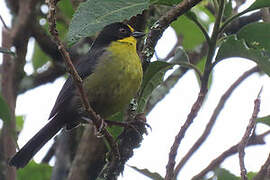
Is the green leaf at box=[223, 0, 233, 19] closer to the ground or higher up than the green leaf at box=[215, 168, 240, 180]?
higher up

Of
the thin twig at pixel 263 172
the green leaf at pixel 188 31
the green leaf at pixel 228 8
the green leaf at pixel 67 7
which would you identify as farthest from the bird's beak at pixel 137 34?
the thin twig at pixel 263 172

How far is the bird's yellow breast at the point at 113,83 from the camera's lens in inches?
151

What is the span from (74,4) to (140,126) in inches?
72.4

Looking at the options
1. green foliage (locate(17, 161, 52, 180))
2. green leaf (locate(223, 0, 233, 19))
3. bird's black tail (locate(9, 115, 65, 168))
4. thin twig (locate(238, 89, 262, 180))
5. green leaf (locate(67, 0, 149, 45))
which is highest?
green leaf (locate(67, 0, 149, 45))

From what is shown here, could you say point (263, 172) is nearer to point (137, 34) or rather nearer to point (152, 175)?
point (152, 175)

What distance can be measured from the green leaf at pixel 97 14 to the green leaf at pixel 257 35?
61 cm

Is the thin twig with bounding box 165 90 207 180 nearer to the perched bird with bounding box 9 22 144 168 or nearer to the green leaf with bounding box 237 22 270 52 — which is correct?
Answer: the green leaf with bounding box 237 22 270 52

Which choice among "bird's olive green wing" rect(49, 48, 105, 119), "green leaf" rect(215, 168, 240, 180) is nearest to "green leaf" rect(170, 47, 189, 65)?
"green leaf" rect(215, 168, 240, 180)

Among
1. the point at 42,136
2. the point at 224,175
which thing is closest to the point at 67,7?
the point at 42,136

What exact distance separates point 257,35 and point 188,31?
4.90 ft

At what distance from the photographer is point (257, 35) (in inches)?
115

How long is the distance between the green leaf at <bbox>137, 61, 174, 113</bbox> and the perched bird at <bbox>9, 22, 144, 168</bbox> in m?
0.47

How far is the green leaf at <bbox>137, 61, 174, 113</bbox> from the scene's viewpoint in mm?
3174

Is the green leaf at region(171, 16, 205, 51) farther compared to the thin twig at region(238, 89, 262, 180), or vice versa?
the green leaf at region(171, 16, 205, 51)
